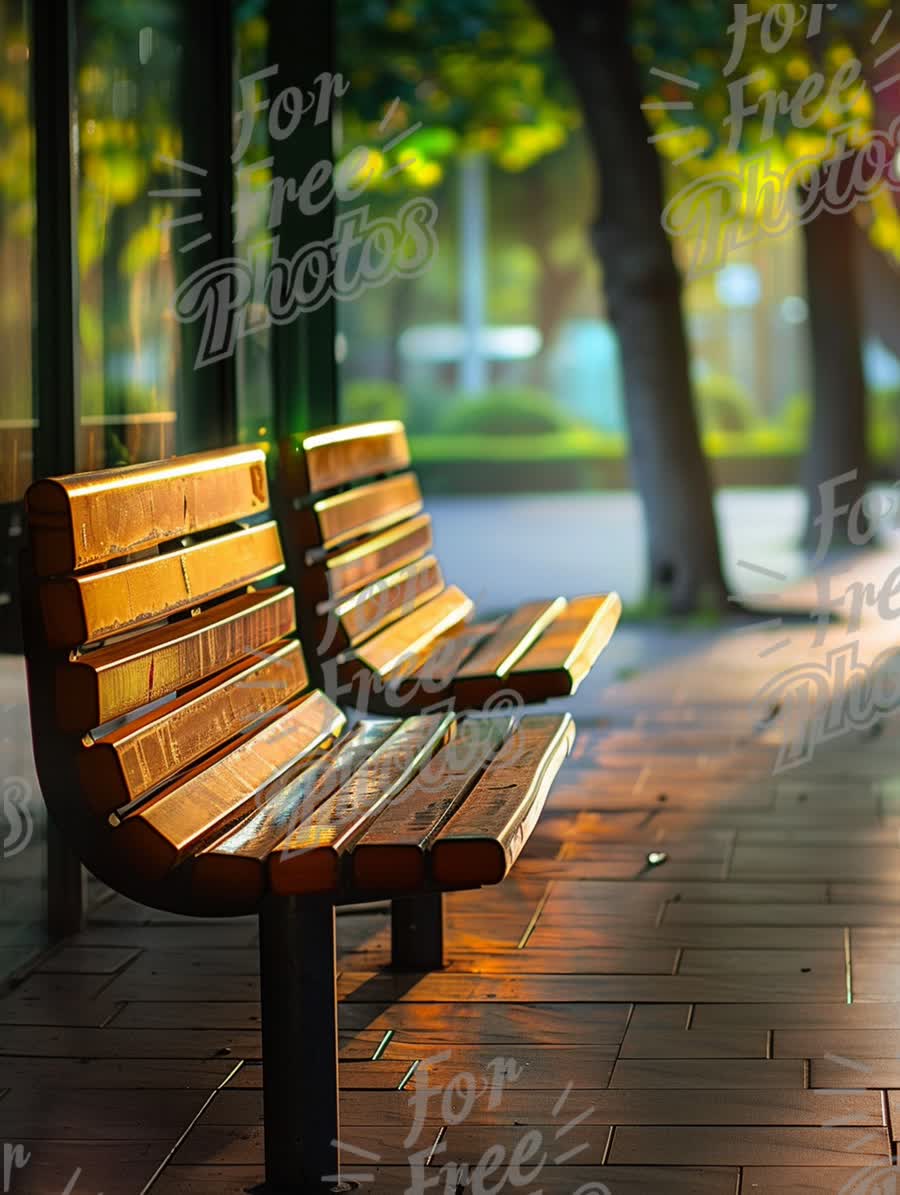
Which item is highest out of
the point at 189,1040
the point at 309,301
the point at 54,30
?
the point at 54,30

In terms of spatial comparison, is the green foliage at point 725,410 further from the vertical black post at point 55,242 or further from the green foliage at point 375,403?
the vertical black post at point 55,242

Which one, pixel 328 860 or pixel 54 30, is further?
pixel 54 30

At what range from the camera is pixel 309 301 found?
554 cm

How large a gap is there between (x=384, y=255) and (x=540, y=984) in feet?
71.8

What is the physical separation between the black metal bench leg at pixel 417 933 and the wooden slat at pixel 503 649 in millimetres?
454

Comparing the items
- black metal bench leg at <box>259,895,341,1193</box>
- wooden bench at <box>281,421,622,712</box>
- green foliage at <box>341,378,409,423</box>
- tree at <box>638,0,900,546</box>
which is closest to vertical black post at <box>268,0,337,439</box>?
wooden bench at <box>281,421,622,712</box>

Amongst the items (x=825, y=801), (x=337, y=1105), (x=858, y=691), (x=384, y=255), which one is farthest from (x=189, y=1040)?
(x=384, y=255)

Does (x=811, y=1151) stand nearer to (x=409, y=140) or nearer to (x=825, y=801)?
(x=825, y=801)

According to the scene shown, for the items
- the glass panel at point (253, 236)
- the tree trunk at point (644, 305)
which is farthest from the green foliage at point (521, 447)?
the glass panel at point (253, 236)

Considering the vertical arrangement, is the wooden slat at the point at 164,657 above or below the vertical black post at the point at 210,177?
below

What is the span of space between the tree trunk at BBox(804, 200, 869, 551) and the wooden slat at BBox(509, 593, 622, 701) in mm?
8663

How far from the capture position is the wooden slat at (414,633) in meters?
4.29

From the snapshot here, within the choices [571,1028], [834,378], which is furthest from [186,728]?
[834,378]

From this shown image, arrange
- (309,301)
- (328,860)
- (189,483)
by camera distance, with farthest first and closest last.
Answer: (309,301), (189,483), (328,860)
